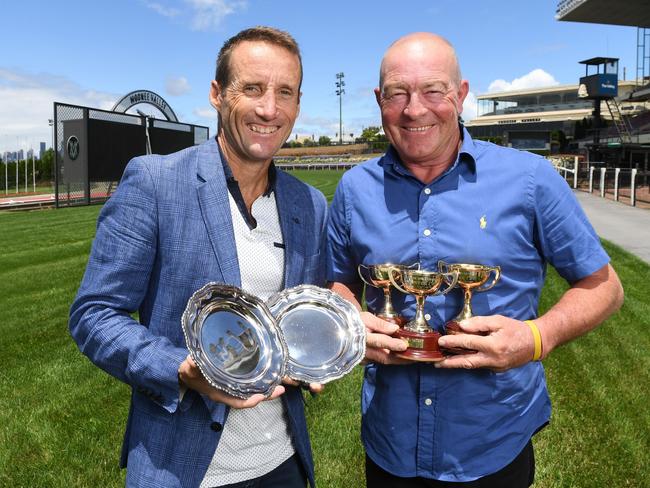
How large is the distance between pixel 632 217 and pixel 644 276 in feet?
31.5

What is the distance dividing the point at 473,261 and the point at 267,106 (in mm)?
→ 1007

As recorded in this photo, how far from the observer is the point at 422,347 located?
216 cm

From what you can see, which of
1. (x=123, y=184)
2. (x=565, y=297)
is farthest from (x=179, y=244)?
(x=565, y=297)

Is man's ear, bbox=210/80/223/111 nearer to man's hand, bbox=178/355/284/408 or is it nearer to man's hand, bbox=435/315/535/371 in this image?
man's hand, bbox=178/355/284/408

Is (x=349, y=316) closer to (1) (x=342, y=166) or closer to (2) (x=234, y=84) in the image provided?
(2) (x=234, y=84)

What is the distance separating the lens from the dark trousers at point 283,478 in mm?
2320

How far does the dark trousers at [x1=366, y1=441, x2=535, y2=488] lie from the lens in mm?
2330

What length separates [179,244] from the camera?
2145 mm

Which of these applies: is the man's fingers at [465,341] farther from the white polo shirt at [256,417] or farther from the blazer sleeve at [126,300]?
the blazer sleeve at [126,300]

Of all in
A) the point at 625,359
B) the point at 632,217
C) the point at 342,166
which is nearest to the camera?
the point at 625,359

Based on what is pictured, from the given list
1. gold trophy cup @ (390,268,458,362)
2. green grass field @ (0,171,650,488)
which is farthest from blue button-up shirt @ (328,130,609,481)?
green grass field @ (0,171,650,488)

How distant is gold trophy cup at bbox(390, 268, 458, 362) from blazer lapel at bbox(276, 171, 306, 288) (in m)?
0.41

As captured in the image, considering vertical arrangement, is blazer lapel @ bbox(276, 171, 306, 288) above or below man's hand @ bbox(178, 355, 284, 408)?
above

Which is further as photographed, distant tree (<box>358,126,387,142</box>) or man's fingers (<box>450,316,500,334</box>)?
distant tree (<box>358,126,387,142</box>)
